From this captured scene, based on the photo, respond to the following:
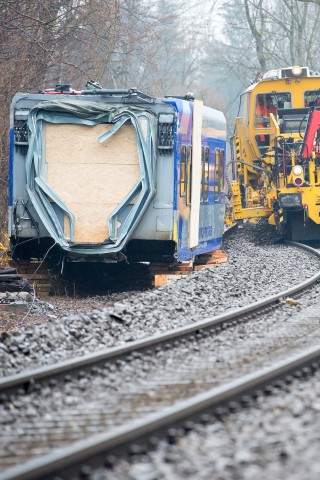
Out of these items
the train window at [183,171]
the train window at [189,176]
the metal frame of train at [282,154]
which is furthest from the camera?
the metal frame of train at [282,154]

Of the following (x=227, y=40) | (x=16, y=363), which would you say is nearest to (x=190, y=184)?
(x=16, y=363)

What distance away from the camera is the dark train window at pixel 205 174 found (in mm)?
16469

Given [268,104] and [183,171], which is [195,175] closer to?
[183,171]

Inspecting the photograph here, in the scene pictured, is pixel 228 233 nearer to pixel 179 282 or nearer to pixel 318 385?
pixel 179 282

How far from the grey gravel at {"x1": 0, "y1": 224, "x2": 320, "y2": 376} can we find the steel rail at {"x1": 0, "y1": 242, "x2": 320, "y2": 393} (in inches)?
14.7

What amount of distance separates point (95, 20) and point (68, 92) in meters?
11.0

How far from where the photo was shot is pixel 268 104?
24.0 metres

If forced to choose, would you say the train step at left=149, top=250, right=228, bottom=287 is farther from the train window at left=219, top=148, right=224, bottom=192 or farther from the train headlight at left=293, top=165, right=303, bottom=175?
the train headlight at left=293, top=165, right=303, bottom=175

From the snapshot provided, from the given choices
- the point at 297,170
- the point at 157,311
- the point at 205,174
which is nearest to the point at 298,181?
the point at 297,170

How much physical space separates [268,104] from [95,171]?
432 inches

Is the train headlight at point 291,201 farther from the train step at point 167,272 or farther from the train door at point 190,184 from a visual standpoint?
the train step at point 167,272

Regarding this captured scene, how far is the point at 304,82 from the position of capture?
78.1 ft

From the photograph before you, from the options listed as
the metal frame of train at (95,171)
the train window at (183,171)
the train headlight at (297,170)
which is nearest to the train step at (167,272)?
the metal frame of train at (95,171)

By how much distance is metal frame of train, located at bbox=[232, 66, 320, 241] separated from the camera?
838 inches
